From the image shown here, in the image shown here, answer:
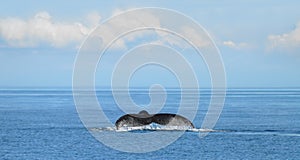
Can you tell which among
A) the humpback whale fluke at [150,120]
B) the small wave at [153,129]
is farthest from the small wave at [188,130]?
the humpback whale fluke at [150,120]

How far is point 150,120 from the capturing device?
98.2 meters

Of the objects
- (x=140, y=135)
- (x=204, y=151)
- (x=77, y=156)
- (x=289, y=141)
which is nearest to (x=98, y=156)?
(x=77, y=156)

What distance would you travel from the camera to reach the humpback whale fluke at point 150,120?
313 feet

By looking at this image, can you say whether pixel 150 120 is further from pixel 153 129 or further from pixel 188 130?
pixel 188 130

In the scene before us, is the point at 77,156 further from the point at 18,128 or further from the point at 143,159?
the point at 18,128

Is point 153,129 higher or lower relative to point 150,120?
lower

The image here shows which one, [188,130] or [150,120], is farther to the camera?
[150,120]

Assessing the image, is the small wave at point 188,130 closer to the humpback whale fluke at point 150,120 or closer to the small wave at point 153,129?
the small wave at point 153,129

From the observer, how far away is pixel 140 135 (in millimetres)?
85625

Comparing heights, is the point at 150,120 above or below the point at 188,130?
above

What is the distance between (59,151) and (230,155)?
64.0 feet

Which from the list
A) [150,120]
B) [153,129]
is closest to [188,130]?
[153,129]

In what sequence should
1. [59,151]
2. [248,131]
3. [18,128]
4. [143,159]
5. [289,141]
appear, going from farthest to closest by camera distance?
[18,128], [248,131], [289,141], [59,151], [143,159]

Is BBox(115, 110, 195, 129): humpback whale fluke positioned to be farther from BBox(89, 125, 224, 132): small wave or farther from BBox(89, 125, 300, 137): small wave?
BBox(89, 125, 300, 137): small wave
